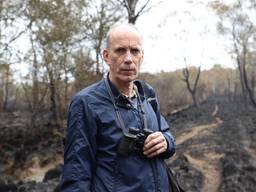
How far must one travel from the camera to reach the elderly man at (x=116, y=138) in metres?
2.22

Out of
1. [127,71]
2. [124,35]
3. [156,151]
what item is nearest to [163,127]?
[156,151]

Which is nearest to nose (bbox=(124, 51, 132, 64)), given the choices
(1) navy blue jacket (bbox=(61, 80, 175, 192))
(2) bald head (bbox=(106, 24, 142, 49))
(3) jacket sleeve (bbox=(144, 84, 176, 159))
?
(2) bald head (bbox=(106, 24, 142, 49))

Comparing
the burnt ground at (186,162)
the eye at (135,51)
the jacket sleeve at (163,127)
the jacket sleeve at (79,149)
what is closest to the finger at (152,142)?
the jacket sleeve at (163,127)

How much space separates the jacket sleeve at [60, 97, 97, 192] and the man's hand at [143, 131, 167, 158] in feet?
0.92

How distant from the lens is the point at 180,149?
16.8m

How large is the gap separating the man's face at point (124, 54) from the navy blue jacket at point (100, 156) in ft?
0.53

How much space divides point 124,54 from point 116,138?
0.50 m

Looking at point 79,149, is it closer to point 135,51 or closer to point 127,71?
point 127,71

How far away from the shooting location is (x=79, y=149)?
222 cm

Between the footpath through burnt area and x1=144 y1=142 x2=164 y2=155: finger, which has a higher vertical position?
x1=144 y1=142 x2=164 y2=155: finger

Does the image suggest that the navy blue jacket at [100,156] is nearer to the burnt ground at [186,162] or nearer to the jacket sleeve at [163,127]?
the jacket sleeve at [163,127]

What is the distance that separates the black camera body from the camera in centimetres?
221

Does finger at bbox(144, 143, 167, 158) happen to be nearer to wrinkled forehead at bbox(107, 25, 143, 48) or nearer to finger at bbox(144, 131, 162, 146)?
finger at bbox(144, 131, 162, 146)

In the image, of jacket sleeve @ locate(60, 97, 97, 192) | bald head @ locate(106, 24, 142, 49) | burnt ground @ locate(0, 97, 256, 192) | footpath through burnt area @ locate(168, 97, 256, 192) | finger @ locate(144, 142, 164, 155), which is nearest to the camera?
jacket sleeve @ locate(60, 97, 97, 192)
